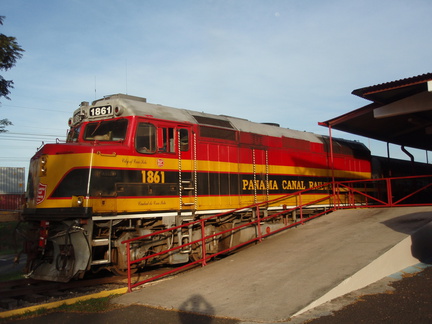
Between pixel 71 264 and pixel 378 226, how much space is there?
764 centimetres

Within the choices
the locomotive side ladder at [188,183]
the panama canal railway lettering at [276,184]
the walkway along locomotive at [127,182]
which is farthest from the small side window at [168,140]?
the panama canal railway lettering at [276,184]

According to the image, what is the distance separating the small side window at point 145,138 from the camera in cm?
962

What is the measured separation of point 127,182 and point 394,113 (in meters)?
Answer: 8.86

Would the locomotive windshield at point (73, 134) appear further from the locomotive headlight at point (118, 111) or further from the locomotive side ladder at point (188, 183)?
the locomotive side ladder at point (188, 183)

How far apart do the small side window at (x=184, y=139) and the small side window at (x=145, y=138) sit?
33.6 inches

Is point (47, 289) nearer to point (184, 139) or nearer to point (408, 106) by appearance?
point (184, 139)

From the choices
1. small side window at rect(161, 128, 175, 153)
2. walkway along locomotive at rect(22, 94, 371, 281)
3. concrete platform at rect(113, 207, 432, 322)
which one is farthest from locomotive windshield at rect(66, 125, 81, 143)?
concrete platform at rect(113, 207, 432, 322)

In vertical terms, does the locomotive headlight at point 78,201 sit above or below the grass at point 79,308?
above

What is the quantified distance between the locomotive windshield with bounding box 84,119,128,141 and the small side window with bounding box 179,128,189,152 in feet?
5.07

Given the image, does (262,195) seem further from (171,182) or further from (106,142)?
(106,142)

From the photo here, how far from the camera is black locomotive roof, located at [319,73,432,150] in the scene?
1166 centimetres

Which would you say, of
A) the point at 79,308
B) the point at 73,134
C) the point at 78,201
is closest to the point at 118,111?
the point at 73,134

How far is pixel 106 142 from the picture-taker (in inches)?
377

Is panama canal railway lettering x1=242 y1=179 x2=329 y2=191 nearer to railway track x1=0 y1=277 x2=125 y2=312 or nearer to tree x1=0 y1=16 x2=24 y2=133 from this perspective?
railway track x1=0 y1=277 x2=125 y2=312
